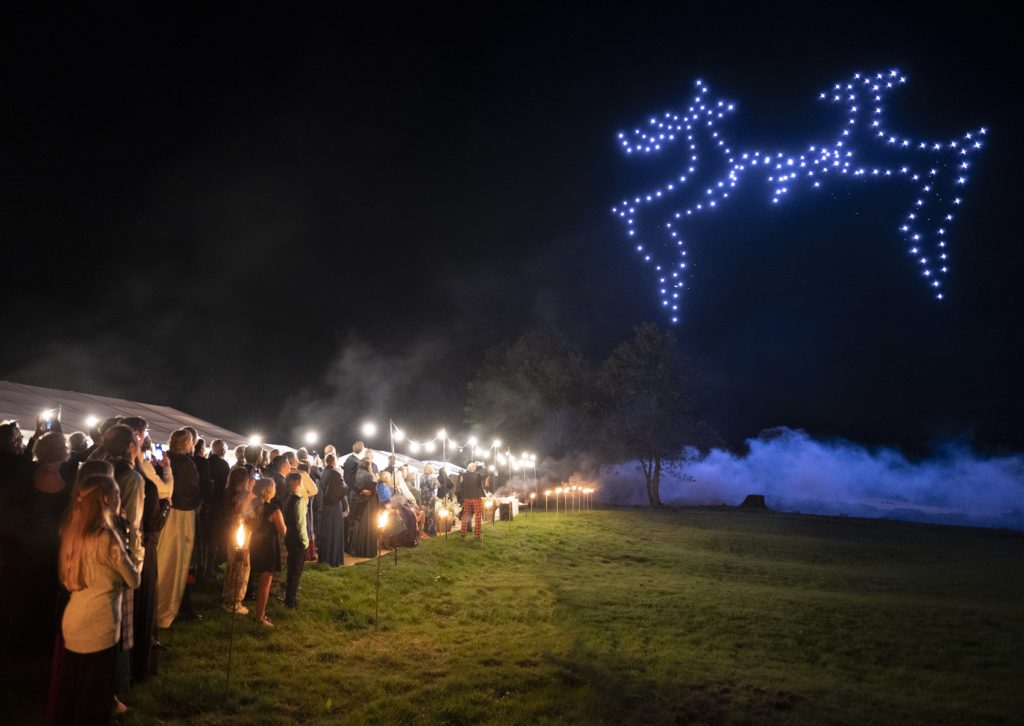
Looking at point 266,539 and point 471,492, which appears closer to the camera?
point 266,539

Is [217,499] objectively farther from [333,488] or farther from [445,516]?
[445,516]

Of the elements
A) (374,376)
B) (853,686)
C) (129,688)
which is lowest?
(853,686)

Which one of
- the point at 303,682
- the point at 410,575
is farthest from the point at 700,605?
the point at 303,682

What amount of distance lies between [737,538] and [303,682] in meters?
20.4

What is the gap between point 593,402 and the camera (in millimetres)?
47562

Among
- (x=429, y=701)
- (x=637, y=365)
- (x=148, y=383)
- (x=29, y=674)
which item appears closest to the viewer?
(x=29, y=674)

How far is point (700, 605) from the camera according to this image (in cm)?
1083

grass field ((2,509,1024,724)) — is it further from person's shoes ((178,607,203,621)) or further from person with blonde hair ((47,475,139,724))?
person with blonde hair ((47,475,139,724))

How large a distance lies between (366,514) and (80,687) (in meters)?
9.10

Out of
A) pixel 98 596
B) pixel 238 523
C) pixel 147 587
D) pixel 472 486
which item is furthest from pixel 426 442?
pixel 98 596

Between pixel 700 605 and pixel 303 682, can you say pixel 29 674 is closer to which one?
pixel 303 682

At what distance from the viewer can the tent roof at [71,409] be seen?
1206 cm

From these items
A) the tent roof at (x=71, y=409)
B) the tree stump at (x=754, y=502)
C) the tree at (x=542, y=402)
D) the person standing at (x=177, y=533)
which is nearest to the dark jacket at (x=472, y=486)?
the tent roof at (x=71, y=409)

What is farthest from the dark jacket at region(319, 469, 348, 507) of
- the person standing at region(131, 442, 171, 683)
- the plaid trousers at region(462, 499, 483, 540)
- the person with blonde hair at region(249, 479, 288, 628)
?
the plaid trousers at region(462, 499, 483, 540)
